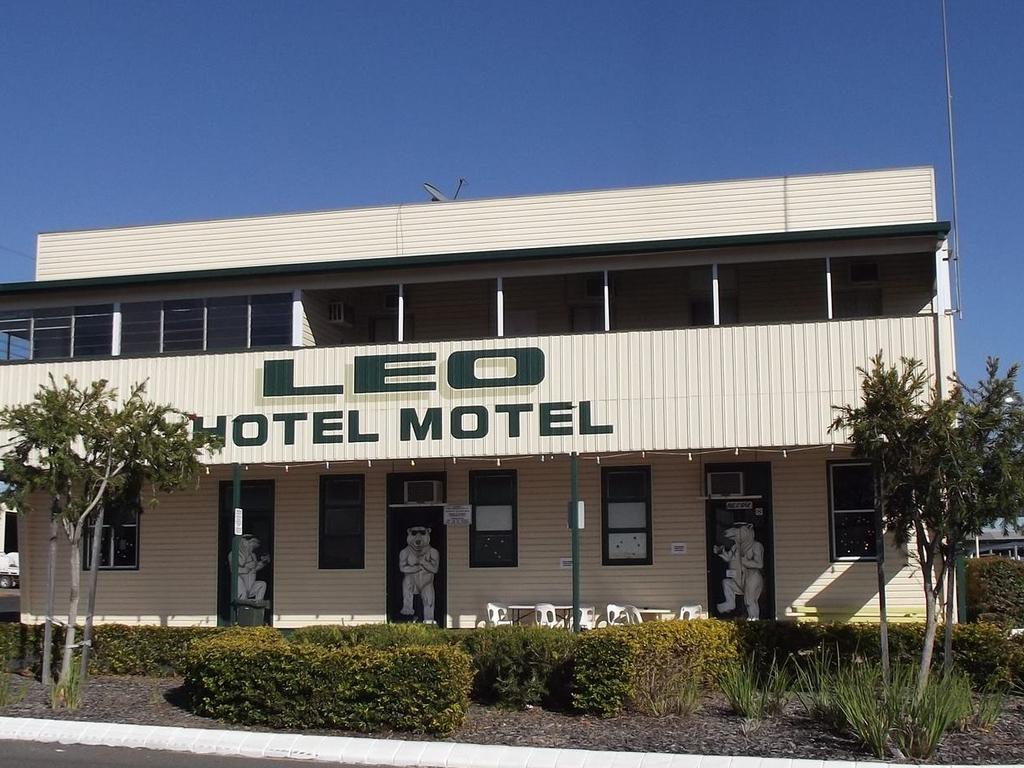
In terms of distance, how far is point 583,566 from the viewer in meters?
19.4

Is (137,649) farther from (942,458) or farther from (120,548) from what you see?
(942,458)

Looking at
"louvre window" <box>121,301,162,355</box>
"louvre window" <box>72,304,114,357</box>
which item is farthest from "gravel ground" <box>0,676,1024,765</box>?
"louvre window" <box>72,304,114,357</box>

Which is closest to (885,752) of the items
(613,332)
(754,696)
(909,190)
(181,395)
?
(754,696)

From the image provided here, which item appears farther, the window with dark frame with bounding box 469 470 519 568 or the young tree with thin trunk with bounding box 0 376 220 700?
the window with dark frame with bounding box 469 470 519 568

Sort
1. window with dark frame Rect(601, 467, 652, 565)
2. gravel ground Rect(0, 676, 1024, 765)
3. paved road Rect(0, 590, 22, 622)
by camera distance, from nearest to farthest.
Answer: gravel ground Rect(0, 676, 1024, 765)
window with dark frame Rect(601, 467, 652, 565)
paved road Rect(0, 590, 22, 622)

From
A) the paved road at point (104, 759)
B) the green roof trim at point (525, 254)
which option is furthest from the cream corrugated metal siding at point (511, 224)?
the paved road at point (104, 759)

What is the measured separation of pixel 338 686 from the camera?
11945 mm

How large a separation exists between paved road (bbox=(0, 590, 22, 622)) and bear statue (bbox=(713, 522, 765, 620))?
604 inches

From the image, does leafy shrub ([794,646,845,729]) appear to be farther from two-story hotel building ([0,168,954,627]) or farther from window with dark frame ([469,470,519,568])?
window with dark frame ([469,470,519,568])

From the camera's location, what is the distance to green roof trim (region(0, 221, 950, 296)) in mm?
17438

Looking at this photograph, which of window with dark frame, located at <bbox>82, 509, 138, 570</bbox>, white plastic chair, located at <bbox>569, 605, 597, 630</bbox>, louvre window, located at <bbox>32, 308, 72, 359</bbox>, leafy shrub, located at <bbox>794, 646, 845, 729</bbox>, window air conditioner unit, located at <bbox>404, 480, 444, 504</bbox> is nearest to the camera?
leafy shrub, located at <bbox>794, 646, 845, 729</bbox>

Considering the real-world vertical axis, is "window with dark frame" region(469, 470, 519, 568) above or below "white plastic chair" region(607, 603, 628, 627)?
above

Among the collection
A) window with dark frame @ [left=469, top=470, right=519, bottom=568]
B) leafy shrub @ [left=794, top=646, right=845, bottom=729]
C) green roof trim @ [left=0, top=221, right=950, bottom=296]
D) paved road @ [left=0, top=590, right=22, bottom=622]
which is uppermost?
green roof trim @ [left=0, top=221, right=950, bottom=296]

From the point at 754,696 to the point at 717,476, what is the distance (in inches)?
301
